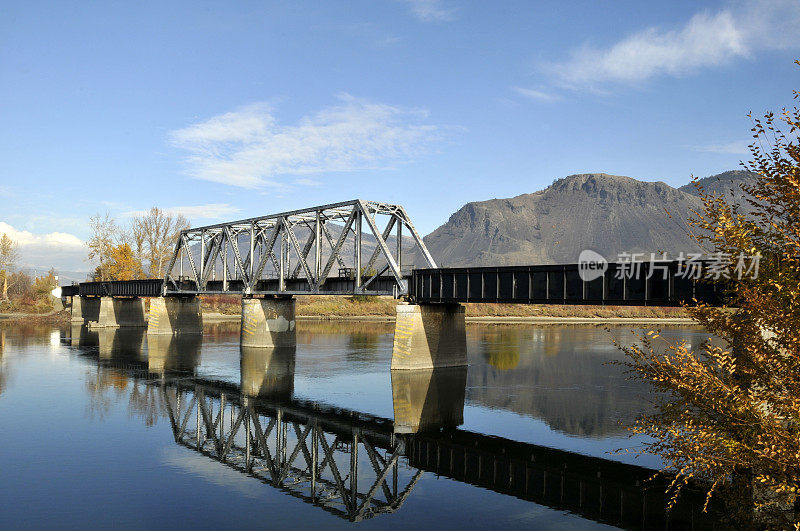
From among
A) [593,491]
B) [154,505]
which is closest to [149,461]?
[154,505]

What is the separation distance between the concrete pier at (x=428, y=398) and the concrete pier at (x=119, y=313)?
78.3m

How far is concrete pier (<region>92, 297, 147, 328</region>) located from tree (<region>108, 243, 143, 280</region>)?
31757mm

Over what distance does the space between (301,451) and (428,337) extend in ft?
81.5

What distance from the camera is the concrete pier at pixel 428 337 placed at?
50469mm

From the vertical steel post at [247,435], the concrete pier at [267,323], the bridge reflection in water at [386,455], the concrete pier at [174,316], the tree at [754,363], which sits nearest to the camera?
the tree at [754,363]

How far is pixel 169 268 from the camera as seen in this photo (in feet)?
321

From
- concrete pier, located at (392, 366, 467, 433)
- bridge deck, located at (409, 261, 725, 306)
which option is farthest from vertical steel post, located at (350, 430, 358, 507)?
bridge deck, located at (409, 261, 725, 306)

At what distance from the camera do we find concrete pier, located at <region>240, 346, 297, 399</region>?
4416 cm

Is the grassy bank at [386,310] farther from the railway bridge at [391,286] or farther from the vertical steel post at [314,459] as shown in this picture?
the vertical steel post at [314,459]

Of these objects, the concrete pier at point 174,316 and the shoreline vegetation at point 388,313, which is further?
the shoreline vegetation at point 388,313

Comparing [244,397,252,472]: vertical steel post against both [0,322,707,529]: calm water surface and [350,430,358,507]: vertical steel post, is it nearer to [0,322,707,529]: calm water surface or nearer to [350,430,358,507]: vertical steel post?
[0,322,707,529]: calm water surface

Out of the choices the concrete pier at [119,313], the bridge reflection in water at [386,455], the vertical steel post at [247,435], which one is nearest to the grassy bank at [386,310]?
the concrete pier at [119,313]

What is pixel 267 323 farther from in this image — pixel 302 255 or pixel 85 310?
pixel 85 310

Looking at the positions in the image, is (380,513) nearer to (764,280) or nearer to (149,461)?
(149,461)
